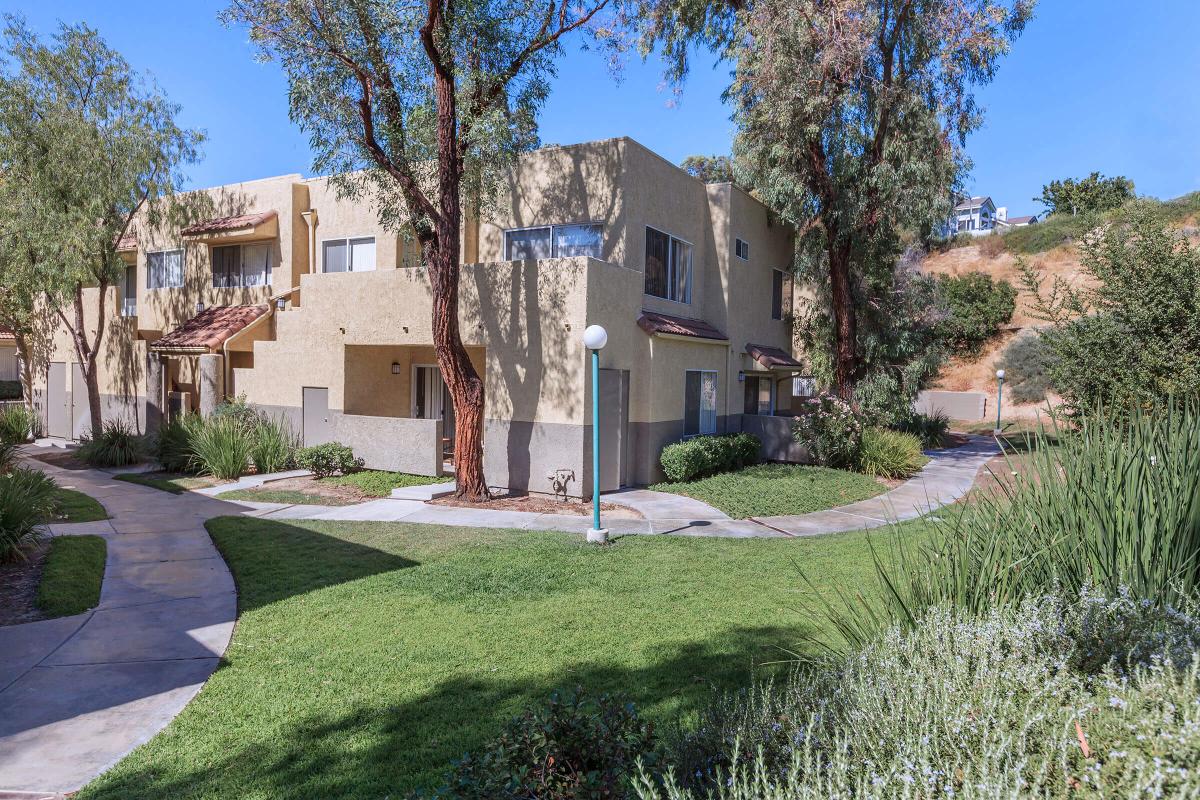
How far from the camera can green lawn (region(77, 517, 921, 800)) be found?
430 cm

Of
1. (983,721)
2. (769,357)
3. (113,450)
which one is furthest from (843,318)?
(113,450)

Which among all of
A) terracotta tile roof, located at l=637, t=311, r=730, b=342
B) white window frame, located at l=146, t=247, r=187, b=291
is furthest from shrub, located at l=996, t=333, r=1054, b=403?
white window frame, located at l=146, t=247, r=187, b=291

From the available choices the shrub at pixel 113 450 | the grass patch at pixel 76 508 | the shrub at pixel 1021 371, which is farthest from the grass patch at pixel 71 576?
the shrub at pixel 1021 371

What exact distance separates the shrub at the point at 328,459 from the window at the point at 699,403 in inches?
304

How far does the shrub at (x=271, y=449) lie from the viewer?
641 inches

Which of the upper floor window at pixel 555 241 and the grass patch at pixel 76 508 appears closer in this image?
the grass patch at pixel 76 508

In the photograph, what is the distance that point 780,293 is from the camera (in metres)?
23.0

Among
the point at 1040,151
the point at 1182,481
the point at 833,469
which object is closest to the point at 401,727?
the point at 1182,481

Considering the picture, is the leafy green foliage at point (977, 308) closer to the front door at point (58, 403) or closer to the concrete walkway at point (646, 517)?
the concrete walkway at point (646, 517)

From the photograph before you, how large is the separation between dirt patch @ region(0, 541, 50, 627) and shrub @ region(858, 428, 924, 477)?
53.6 feet

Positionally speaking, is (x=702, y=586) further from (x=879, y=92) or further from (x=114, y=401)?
(x=114, y=401)

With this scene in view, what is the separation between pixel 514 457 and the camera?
47.9 feet

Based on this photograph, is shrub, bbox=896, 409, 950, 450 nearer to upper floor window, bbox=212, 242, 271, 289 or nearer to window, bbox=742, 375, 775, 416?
window, bbox=742, 375, 775, 416

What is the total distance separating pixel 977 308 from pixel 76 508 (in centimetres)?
4459
